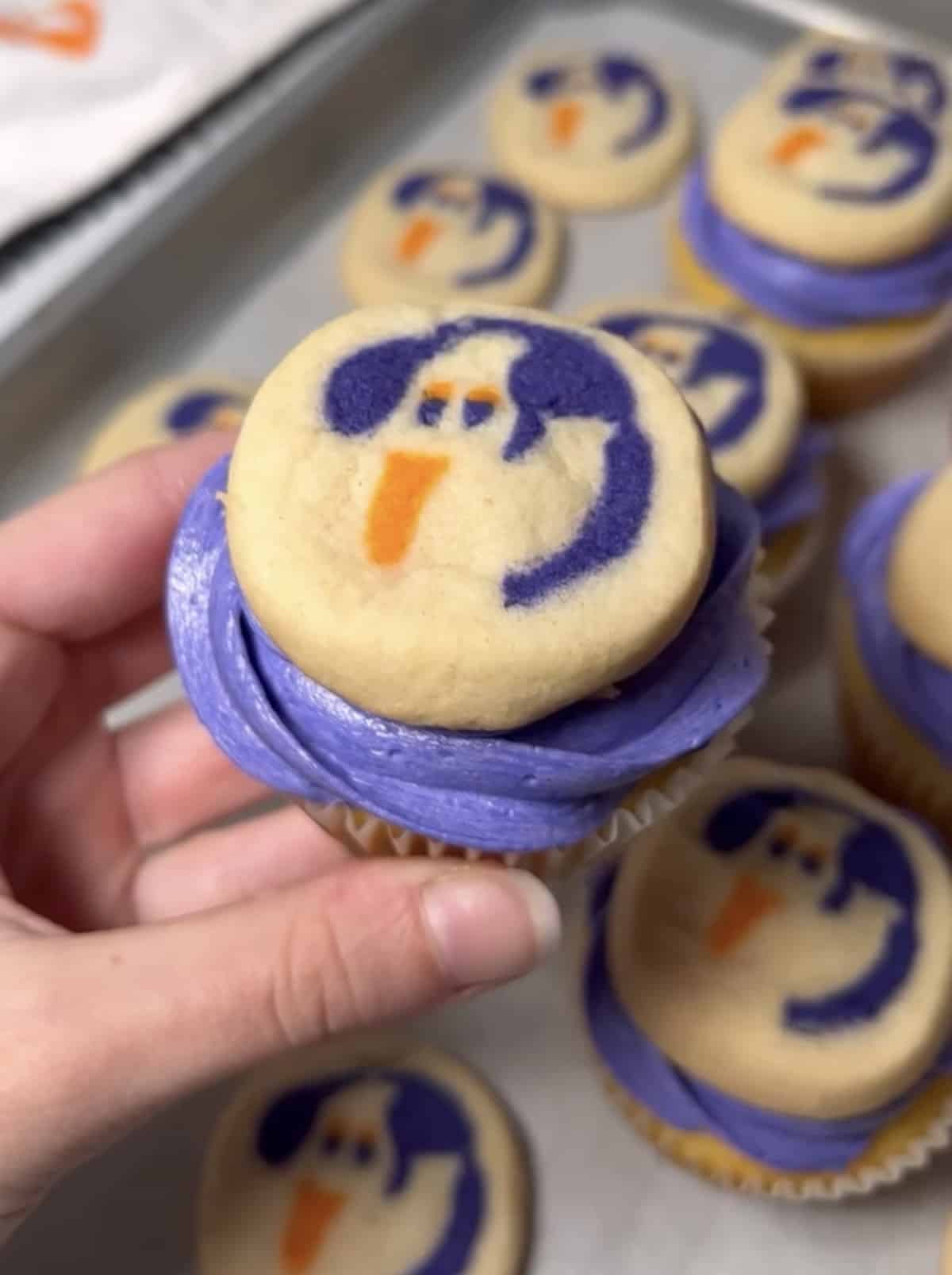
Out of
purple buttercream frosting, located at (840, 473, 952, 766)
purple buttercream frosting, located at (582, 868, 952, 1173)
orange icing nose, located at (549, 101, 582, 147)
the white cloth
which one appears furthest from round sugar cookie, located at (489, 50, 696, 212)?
purple buttercream frosting, located at (582, 868, 952, 1173)

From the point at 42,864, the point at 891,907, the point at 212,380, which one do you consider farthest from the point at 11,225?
the point at 891,907

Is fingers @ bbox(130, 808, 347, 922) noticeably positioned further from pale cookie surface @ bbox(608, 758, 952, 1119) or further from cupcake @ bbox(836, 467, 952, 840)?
cupcake @ bbox(836, 467, 952, 840)

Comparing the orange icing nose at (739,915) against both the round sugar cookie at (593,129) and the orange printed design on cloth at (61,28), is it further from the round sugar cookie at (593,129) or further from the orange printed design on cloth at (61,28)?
the orange printed design on cloth at (61,28)

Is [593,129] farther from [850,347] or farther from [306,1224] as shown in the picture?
[306,1224]

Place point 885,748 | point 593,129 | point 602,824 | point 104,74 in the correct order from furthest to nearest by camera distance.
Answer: point 593,129 < point 104,74 < point 885,748 < point 602,824

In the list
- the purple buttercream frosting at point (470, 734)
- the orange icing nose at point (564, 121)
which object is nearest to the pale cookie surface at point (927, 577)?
the purple buttercream frosting at point (470, 734)

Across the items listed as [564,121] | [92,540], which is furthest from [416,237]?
[92,540]
